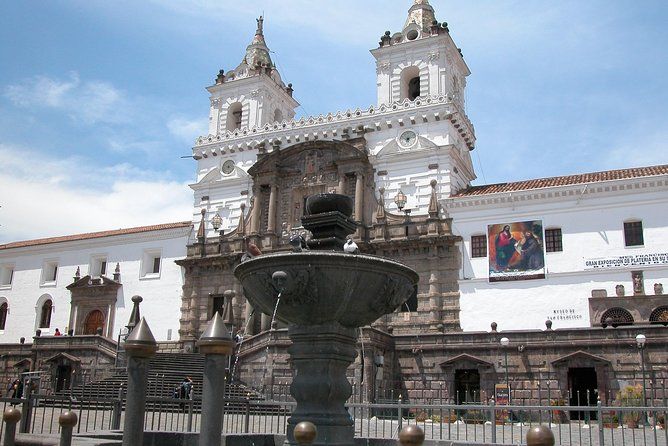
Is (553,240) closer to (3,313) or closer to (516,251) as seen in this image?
(516,251)

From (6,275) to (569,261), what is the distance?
32144 mm

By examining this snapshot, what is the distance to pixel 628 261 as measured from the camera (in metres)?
26.5

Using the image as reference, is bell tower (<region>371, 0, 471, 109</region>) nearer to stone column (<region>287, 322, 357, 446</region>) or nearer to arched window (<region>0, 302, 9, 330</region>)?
stone column (<region>287, 322, 357, 446</region>)

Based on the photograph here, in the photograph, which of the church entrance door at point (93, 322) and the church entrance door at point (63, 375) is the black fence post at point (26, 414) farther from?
the church entrance door at point (93, 322)

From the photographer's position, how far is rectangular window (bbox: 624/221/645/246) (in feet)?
87.7

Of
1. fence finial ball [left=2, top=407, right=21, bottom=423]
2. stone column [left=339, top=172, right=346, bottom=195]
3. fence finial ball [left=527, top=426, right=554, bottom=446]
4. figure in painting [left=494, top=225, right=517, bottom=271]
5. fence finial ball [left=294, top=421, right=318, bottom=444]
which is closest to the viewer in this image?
fence finial ball [left=527, top=426, right=554, bottom=446]

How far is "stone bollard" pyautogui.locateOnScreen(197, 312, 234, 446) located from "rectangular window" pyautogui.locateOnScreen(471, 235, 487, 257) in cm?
2252

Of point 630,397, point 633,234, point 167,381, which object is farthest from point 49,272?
point 630,397

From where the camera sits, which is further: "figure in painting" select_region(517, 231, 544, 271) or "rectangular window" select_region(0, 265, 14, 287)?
"rectangular window" select_region(0, 265, 14, 287)

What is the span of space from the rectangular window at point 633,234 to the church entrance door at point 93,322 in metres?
26.2

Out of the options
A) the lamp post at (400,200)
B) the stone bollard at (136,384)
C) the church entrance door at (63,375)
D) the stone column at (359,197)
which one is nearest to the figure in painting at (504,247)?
the lamp post at (400,200)

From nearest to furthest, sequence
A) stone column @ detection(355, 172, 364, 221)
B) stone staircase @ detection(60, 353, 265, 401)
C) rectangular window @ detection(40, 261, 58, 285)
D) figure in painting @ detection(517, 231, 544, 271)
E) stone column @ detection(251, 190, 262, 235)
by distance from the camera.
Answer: stone staircase @ detection(60, 353, 265, 401) < figure in painting @ detection(517, 231, 544, 271) < stone column @ detection(355, 172, 364, 221) < stone column @ detection(251, 190, 262, 235) < rectangular window @ detection(40, 261, 58, 285)

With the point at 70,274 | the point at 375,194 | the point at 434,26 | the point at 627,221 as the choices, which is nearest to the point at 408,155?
the point at 375,194

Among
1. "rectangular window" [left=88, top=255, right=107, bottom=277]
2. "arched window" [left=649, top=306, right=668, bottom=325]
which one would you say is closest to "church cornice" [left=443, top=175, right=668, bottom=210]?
"arched window" [left=649, top=306, right=668, bottom=325]
